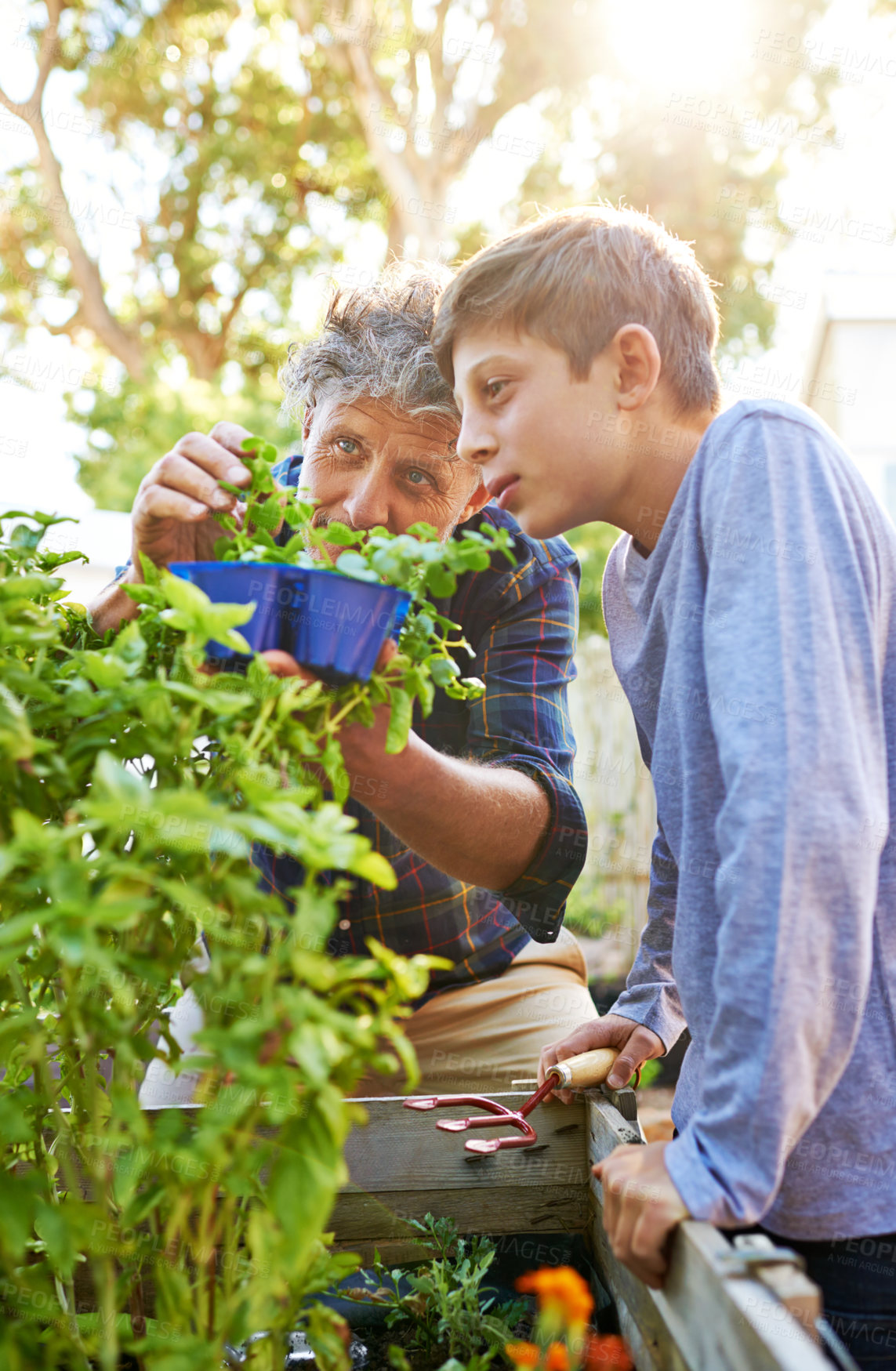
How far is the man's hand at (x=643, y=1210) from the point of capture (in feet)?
2.42

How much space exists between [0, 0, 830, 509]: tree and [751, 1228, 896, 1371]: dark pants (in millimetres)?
6431

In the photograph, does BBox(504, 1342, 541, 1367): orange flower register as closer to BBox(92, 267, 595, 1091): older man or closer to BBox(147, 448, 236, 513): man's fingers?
BBox(92, 267, 595, 1091): older man

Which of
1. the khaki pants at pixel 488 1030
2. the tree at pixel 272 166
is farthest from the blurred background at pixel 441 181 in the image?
the khaki pants at pixel 488 1030

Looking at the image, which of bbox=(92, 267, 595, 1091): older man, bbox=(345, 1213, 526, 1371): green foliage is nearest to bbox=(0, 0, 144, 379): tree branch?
bbox=(92, 267, 595, 1091): older man

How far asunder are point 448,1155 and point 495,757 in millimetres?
642

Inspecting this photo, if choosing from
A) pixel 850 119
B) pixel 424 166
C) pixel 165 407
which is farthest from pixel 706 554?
pixel 850 119

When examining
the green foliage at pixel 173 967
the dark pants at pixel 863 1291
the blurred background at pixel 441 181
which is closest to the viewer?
the green foliage at pixel 173 967

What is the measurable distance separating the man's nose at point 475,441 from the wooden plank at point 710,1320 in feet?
2.67

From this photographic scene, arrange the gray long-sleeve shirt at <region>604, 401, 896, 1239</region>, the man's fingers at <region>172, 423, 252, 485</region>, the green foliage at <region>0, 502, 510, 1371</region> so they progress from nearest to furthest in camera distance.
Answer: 1. the green foliage at <region>0, 502, 510, 1371</region>
2. the gray long-sleeve shirt at <region>604, 401, 896, 1239</region>
3. the man's fingers at <region>172, 423, 252, 485</region>

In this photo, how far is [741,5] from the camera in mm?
7609

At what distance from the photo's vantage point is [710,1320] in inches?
26.9

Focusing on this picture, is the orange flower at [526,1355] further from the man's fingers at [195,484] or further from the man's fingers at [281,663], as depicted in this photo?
the man's fingers at [195,484]

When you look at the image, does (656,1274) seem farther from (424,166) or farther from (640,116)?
(640,116)

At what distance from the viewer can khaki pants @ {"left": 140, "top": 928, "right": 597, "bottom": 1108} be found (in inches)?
65.9
